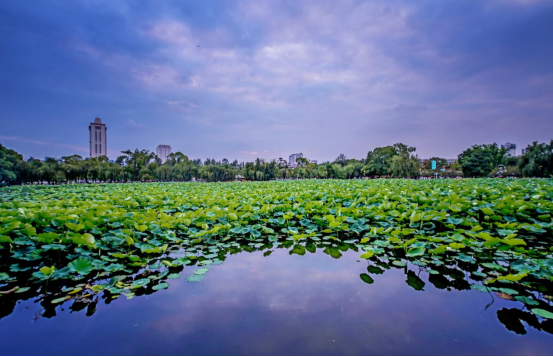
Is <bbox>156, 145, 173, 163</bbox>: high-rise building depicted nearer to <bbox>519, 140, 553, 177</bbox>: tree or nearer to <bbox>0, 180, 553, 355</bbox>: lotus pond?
<bbox>519, 140, 553, 177</bbox>: tree

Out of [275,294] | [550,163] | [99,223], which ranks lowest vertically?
[275,294]

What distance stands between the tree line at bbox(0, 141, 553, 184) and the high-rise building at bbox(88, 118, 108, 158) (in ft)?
171

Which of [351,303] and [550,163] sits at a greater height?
[550,163]

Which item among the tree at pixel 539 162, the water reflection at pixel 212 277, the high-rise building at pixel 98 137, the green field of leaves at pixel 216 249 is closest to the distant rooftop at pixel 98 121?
the high-rise building at pixel 98 137

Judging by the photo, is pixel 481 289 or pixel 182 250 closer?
pixel 481 289

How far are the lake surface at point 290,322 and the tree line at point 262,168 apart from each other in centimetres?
3752

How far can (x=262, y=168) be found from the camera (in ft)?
171

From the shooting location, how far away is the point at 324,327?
74.6 inches

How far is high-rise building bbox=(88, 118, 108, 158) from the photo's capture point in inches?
3834

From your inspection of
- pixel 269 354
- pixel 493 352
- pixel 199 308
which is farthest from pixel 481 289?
pixel 199 308

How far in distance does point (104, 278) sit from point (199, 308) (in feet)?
4.02

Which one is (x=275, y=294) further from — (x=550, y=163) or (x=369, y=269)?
(x=550, y=163)

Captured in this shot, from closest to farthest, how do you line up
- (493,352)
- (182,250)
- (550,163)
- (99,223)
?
1. (493,352)
2. (99,223)
3. (182,250)
4. (550,163)

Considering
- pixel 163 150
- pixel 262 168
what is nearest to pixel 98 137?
pixel 163 150
